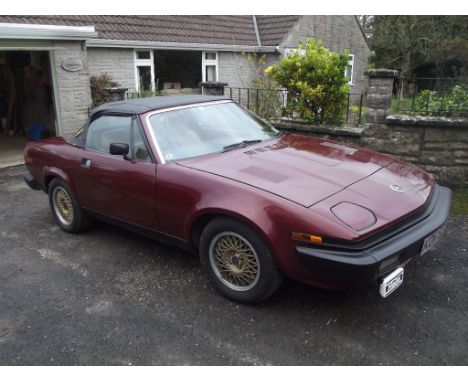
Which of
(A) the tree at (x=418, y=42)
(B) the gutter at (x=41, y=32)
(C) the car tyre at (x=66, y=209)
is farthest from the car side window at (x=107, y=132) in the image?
(A) the tree at (x=418, y=42)

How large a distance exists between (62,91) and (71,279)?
21.6ft

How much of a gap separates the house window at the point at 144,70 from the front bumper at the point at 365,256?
10.7 metres

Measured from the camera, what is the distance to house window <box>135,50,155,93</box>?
12.6m

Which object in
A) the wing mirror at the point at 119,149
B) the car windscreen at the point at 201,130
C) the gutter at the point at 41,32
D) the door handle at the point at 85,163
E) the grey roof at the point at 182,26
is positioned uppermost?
the grey roof at the point at 182,26

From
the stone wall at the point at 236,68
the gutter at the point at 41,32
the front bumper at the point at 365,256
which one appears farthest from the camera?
the stone wall at the point at 236,68

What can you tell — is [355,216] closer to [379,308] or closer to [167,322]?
[379,308]

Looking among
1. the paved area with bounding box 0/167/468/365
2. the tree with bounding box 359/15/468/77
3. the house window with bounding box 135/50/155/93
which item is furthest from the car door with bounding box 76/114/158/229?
the tree with bounding box 359/15/468/77

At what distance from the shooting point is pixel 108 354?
2885 millimetres

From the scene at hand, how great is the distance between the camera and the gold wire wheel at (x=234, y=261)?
10.5ft

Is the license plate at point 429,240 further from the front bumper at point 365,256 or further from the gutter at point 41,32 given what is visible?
the gutter at point 41,32

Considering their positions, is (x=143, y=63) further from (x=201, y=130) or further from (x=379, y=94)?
(x=201, y=130)

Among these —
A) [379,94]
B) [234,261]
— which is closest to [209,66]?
[379,94]

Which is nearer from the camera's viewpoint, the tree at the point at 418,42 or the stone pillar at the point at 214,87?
the stone pillar at the point at 214,87

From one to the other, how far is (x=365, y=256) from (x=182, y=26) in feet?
42.2
